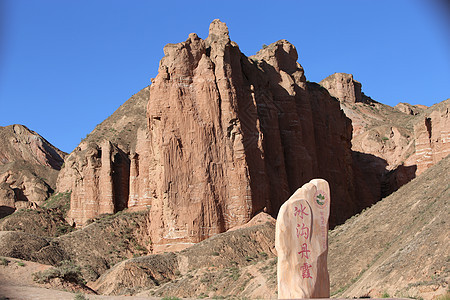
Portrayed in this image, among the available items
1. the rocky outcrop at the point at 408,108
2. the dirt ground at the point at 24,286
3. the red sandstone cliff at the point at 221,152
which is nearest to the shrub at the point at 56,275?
the dirt ground at the point at 24,286

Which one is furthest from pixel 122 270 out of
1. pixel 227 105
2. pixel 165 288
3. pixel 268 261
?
pixel 227 105

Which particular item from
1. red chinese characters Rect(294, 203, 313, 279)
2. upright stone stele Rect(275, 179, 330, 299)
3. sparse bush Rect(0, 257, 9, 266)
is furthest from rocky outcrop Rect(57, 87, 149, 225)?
red chinese characters Rect(294, 203, 313, 279)

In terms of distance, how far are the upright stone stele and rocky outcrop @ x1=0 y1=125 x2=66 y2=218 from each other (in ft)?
193

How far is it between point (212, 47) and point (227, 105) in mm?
6044

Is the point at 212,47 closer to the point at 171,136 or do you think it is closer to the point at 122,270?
the point at 171,136

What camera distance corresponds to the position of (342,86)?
122562 mm

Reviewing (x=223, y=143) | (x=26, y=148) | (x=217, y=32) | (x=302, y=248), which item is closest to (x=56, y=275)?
(x=302, y=248)

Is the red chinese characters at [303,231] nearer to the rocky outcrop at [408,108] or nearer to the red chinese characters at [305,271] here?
the red chinese characters at [305,271]

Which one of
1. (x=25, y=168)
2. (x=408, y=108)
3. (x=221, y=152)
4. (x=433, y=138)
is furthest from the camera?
(x=408, y=108)

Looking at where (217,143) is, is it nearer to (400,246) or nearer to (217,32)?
(217,32)

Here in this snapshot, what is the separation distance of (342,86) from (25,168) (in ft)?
173

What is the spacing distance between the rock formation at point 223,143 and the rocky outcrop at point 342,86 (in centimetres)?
4900

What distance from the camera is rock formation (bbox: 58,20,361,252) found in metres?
60.4

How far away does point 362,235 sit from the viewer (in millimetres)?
45125
